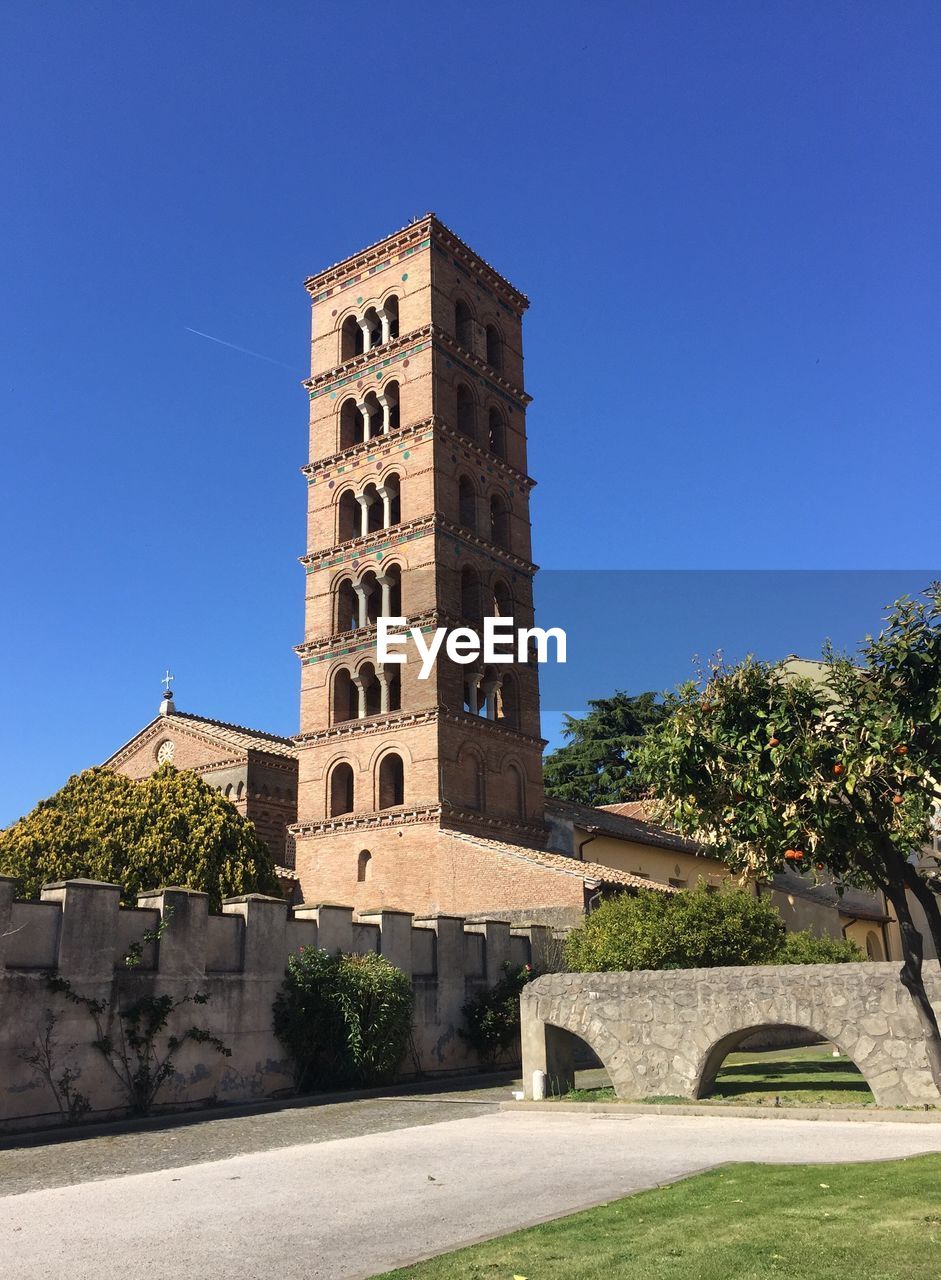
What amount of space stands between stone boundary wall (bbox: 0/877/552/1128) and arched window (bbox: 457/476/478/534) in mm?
17708

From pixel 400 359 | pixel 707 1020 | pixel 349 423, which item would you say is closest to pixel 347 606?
pixel 349 423

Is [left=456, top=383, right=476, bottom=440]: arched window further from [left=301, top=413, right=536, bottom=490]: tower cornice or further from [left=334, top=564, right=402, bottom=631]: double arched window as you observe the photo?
[left=334, top=564, right=402, bottom=631]: double arched window

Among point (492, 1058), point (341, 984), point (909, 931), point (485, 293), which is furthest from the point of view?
point (485, 293)

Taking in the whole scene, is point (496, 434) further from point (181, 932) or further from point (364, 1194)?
point (364, 1194)

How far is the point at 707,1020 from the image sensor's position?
14227mm

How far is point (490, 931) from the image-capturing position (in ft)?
77.8

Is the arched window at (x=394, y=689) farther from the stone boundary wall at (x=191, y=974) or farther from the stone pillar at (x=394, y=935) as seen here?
the stone pillar at (x=394, y=935)

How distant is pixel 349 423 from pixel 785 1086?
95.4 feet

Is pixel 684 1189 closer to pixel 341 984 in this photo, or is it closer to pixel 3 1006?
pixel 3 1006

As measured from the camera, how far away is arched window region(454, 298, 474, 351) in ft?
129

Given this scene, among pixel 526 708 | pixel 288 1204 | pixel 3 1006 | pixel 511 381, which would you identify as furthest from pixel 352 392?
pixel 288 1204

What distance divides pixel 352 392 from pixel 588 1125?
3020 cm

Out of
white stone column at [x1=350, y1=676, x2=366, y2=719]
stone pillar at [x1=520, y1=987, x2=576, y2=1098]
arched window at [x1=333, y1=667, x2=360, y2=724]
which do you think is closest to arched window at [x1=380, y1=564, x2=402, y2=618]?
white stone column at [x1=350, y1=676, x2=366, y2=719]

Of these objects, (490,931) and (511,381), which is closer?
(490,931)
